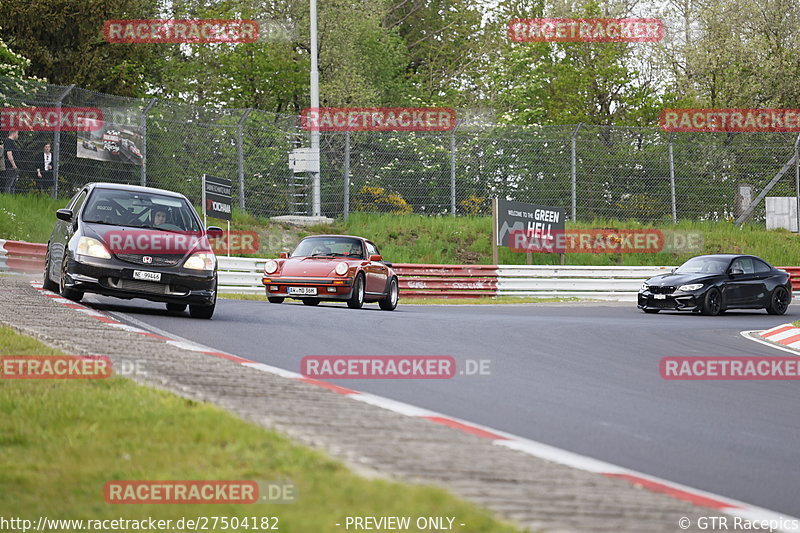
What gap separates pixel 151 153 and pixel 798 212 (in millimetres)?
20496

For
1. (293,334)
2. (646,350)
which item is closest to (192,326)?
(293,334)

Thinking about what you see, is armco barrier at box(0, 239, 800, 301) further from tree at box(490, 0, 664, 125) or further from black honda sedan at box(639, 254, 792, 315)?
tree at box(490, 0, 664, 125)

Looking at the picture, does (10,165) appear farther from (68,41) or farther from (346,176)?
(68,41)

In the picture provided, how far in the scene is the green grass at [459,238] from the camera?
102 feet

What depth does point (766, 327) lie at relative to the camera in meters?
19.0

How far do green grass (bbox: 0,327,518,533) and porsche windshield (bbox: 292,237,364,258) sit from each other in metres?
13.6

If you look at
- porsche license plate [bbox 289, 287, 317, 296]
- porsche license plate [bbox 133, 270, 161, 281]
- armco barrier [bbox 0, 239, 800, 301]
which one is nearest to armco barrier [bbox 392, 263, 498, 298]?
armco barrier [bbox 0, 239, 800, 301]

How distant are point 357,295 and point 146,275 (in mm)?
6756

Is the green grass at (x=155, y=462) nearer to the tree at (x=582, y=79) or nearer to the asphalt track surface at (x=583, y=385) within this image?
the asphalt track surface at (x=583, y=385)

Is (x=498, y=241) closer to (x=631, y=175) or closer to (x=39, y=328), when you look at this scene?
(x=631, y=175)

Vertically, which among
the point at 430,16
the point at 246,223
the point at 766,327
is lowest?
the point at 766,327

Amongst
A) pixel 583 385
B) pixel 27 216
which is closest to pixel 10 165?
pixel 27 216

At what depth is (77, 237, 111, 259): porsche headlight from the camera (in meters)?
13.9

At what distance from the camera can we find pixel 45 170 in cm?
2661
